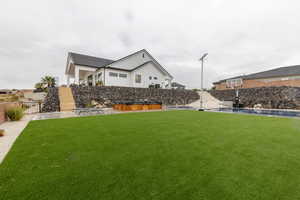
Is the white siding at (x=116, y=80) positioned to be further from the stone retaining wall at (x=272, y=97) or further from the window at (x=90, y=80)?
the stone retaining wall at (x=272, y=97)

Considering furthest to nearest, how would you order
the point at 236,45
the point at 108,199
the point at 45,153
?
1. the point at 236,45
2. the point at 45,153
3. the point at 108,199

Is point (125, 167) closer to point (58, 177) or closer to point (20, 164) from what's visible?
point (58, 177)

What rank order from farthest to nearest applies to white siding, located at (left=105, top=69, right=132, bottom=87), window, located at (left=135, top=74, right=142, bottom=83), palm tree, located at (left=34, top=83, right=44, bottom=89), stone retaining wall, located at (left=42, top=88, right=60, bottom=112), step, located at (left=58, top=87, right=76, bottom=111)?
palm tree, located at (left=34, top=83, right=44, bottom=89) < window, located at (left=135, top=74, right=142, bottom=83) < white siding, located at (left=105, top=69, right=132, bottom=87) < step, located at (left=58, top=87, right=76, bottom=111) < stone retaining wall, located at (left=42, top=88, right=60, bottom=112)

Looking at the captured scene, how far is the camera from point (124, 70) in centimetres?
2081

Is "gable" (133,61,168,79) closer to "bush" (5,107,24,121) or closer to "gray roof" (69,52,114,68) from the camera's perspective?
"gray roof" (69,52,114,68)

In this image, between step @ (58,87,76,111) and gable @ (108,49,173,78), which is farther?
gable @ (108,49,173,78)

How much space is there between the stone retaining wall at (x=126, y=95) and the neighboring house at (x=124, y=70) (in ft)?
10.1

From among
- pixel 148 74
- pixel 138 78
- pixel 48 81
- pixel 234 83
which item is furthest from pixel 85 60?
pixel 234 83

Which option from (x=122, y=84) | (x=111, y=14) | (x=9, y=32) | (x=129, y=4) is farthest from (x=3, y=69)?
(x=129, y=4)

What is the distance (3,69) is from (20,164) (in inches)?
1094

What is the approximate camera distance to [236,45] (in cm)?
1980

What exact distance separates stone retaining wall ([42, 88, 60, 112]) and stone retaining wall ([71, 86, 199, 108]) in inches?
66.8

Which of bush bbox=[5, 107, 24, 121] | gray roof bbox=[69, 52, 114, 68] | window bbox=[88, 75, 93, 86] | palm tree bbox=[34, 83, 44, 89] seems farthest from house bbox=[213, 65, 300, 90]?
palm tree bbox=[34, 83, 44, 89]

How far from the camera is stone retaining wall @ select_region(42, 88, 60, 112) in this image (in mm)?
11917
